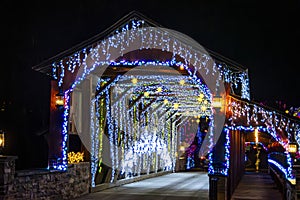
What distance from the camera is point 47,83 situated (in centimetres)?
1748

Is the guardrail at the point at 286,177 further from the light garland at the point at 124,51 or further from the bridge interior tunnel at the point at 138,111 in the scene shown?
the bridge interior tunnel at the point at 138,111

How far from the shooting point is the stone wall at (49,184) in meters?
10.8

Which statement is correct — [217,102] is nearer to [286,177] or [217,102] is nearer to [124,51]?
[286,177]

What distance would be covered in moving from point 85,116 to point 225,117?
520 cm

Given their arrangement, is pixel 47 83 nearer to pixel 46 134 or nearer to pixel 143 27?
pixel 46 134

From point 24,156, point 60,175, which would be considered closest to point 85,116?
point 24,156

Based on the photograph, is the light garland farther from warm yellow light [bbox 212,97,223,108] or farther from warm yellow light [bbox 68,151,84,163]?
warm yellow light [bbox 68,151,84,163]

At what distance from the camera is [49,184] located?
491 inches

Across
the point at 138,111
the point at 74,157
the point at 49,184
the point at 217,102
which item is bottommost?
the point at 49,184

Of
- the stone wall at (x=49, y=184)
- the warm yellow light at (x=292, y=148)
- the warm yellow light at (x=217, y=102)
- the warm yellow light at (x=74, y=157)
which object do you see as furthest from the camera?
the warm yellow light at (x=292, y=148)

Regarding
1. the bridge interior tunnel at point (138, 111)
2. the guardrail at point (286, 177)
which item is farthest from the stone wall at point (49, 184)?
the guardrail at point (286, 177)

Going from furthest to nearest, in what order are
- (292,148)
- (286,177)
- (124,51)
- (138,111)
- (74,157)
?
(138,111)
(292,148)
(74,157)
(124,51)
(286,177)

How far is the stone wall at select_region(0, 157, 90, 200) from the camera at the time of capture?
424 inches

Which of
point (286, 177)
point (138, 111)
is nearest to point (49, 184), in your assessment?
point (286, 177)
